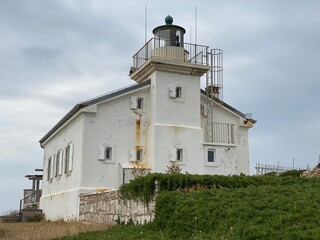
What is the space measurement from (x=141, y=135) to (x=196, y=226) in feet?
42.7

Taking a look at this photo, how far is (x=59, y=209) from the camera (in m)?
25.6

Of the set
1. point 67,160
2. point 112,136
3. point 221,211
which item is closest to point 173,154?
point 112,136

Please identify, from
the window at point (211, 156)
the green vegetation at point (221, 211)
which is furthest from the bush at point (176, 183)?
the window at point (211, 156)

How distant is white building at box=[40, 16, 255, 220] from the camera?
2258 centimetres

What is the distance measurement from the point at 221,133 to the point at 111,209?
10.1m

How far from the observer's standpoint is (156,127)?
2294 centimetres

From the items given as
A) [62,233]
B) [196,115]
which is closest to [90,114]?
[196,115]

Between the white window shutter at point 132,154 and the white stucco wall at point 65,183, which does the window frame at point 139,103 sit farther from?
the white stucco wall at point 65,183

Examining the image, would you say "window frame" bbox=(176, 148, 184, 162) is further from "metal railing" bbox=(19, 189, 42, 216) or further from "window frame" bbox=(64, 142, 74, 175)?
"metal railing" bbox=(19, 189, 42, 216)

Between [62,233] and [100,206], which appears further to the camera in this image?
[100,206]

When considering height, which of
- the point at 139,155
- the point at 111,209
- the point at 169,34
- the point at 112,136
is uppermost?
the point at 169,34

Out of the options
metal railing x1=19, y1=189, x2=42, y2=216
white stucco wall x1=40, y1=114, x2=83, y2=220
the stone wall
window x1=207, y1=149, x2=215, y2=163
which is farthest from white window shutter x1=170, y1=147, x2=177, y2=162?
metal railing x1=19, y1=189, x2=42, y2=216

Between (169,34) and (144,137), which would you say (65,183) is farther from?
(169,34)

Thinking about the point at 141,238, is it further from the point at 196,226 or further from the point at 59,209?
the point at 59,209
